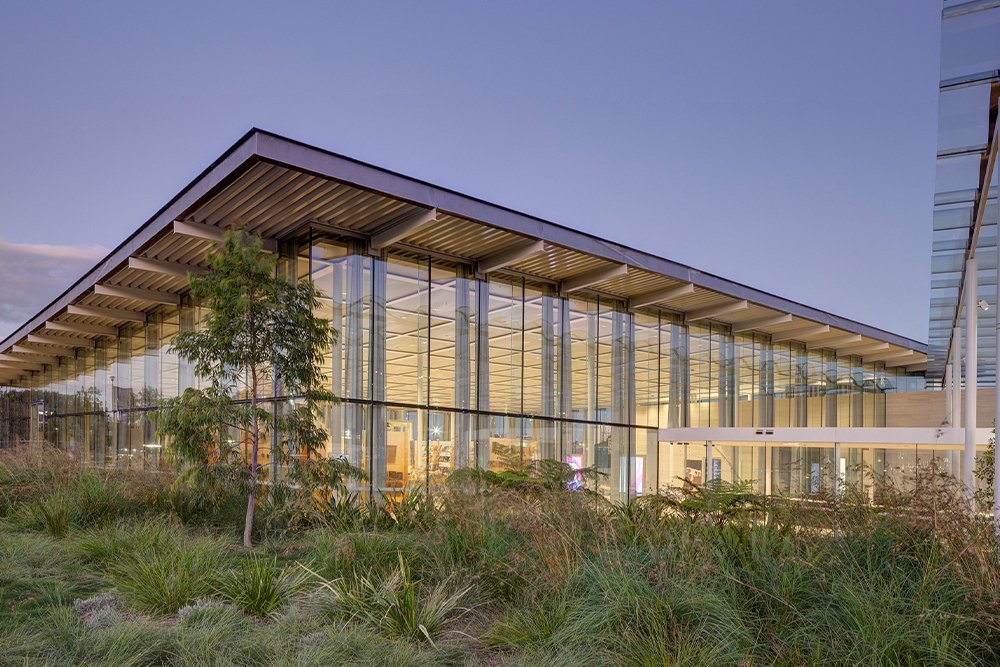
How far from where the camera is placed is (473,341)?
15.8 m

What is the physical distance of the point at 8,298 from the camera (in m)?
43.8

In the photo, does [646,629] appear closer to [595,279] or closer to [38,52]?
[595,279]

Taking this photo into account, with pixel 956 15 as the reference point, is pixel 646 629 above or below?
below

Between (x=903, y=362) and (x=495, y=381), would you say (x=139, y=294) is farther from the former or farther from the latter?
(x=903, y=362)

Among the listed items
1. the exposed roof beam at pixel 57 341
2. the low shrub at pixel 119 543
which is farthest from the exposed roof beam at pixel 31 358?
the low shrub at pixel 119 543

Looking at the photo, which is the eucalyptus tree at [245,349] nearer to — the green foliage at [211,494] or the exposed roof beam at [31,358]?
the green foliage at [211,494]

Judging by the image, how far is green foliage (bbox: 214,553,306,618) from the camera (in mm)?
6219

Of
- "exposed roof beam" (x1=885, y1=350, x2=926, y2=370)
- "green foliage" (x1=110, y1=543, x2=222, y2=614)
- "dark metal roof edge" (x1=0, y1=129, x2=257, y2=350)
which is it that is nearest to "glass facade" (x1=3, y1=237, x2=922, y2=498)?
"dark metal roof edge" (x1=0, y1=129, x2=257, y2=350)

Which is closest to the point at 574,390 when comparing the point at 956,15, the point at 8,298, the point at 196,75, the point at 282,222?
the point at 282,222

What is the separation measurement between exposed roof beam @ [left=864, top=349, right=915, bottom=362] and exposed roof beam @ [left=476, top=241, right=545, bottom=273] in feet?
62.8

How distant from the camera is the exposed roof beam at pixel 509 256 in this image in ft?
47.9

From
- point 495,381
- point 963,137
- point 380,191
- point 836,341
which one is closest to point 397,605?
point 963,137

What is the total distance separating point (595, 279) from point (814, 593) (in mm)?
12302

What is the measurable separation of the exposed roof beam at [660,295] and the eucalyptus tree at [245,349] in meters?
10.2
